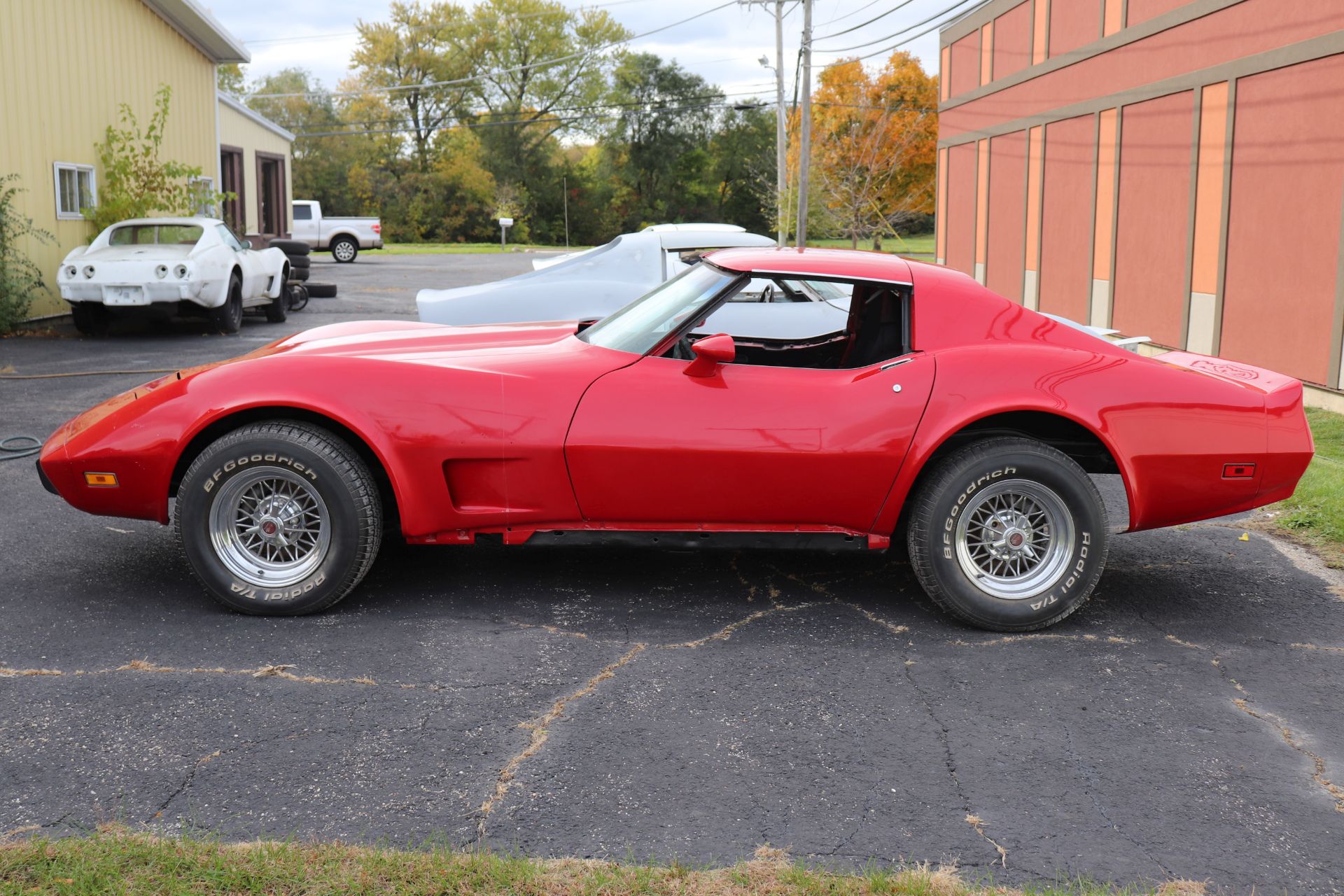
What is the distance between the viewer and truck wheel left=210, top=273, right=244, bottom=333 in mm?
15367

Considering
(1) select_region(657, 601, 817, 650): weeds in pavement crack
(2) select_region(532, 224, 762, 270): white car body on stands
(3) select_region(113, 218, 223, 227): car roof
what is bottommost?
(1) select_region(657, 601, 817, 650): weeds in pavement crack

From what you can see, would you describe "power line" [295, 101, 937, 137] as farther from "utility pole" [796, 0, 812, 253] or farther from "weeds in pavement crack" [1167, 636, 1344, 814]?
"weeds in pavement crack" [1167, 636, 1344, 814]

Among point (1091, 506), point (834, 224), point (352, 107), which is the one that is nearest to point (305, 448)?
point (1091, 506)

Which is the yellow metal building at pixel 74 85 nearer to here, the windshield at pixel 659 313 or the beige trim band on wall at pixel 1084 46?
the windshield at pixel 659 313

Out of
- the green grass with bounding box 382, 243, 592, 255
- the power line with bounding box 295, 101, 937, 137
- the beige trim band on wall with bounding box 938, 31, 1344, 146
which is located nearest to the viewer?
the beige trim band on wall with bounding box 938, 31, 1344, 146

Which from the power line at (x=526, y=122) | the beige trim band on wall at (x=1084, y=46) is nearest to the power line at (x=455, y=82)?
the power line at (x=526, y=122)

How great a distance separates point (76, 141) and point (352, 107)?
59.1 m

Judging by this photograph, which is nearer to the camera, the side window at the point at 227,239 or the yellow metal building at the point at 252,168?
the side window at the point at 227,239

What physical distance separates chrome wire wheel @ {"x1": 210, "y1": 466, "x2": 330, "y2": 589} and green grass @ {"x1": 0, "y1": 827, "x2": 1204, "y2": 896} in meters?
1.73

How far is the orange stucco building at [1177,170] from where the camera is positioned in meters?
10.8

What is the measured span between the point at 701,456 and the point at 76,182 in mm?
15534

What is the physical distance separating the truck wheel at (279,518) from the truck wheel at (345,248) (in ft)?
120

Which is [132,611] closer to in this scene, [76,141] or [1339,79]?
[1339,79]

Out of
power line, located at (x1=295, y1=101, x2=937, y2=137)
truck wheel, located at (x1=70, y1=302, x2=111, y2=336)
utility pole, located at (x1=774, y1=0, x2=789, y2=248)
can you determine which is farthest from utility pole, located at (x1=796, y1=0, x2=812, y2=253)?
power line, located at (x1=295, y1=101, x2=937, y2=137)
